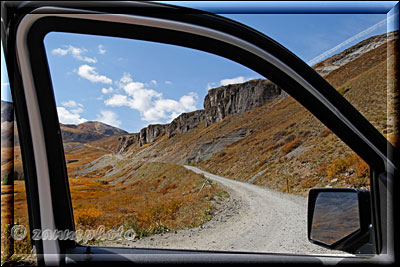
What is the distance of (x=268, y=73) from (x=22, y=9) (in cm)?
89

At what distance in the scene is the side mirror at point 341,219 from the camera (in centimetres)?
96

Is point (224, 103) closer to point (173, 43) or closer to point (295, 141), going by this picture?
point (295, 141)

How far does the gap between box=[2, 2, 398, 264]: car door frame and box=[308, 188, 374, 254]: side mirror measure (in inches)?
1.5

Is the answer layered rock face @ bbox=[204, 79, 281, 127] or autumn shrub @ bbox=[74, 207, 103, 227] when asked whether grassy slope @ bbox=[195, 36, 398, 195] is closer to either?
autumn shrub @ bbox=[74, 207, 103, 227]

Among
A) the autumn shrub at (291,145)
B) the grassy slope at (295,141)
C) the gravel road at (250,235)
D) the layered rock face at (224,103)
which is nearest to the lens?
the gravel road at (250,235)

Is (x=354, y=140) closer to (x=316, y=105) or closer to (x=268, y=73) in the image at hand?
(x=316, y=105)

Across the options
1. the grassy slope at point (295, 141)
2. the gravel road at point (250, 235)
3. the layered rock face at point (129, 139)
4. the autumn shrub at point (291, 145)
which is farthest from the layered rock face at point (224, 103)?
the layered rock face at point (129, 139)

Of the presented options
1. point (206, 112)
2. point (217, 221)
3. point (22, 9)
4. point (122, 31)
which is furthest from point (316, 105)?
point (206, 112)

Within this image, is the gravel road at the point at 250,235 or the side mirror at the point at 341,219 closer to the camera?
the side mirror at the point at 341,219

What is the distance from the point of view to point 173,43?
1.06 m

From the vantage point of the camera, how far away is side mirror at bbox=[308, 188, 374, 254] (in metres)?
0.96

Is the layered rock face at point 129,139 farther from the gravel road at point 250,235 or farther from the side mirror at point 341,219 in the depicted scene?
the side mirror at point 341,219

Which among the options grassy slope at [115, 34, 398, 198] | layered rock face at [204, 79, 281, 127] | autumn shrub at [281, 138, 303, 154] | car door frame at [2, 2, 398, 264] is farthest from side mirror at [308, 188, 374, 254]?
layered rock face at [204, 79, 281, 127]

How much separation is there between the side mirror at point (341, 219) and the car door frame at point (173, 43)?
1.5 inches
